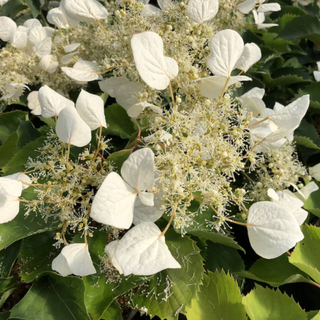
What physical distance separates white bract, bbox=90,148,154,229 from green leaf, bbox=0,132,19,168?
456 millimetres

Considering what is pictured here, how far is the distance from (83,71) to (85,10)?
0.46ft

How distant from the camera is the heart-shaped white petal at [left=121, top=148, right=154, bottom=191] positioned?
0.41 meters

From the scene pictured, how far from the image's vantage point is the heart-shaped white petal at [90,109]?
0.52 metres

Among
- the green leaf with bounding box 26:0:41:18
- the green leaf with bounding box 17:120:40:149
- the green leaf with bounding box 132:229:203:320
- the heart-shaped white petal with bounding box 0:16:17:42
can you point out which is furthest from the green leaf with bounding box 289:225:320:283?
the green leaf with bounding box 26:0:41:18

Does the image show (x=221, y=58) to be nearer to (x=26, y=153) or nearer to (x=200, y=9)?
(x=200, y=9)

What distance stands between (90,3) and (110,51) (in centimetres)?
13

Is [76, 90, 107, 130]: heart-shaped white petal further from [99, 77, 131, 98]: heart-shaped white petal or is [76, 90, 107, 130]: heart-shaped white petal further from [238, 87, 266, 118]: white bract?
[238, 87, 266, 118]: white bract

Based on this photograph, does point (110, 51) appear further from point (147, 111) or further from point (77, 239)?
point (77, 239)

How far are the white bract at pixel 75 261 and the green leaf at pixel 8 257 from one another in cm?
22

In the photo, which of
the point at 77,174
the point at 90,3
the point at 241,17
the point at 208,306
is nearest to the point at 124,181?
the point at 77,174

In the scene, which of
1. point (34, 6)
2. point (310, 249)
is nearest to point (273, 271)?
point (310, 249)

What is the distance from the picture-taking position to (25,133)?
73cm

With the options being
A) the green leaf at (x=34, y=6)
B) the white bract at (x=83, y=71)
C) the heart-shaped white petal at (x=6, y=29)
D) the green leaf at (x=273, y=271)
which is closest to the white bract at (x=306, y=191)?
the green leaf at (x=273, y=271)

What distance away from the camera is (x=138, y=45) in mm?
483
